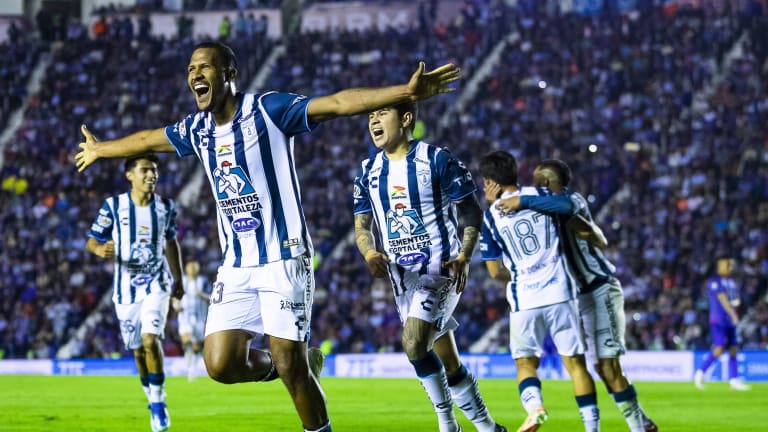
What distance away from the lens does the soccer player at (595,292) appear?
884cm

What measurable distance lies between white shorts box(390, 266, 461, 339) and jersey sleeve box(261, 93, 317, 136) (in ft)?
5.92

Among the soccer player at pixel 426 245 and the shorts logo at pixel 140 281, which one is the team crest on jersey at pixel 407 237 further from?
the shorts logo at pixel 140 281

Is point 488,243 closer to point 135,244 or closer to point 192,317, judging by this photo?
point 135,244

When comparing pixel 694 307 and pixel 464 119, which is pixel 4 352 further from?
pixel 694 307

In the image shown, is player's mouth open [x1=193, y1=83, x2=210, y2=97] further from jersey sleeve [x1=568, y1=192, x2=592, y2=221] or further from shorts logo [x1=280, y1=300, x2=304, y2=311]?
jersey sleeve [x1=568, y1=192, x2=592, y2=221]

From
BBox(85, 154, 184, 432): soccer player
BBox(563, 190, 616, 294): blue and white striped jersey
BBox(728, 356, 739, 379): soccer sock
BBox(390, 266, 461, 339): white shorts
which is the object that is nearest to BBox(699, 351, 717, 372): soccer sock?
BBox(728, 356, 739, 379): soccer sock

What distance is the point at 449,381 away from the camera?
8.13m

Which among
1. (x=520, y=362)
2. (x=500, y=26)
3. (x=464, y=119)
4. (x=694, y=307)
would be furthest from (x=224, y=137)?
(x=500, y=26)

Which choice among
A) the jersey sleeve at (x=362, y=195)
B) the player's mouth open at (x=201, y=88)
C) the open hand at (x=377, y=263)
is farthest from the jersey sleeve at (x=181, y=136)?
the jersey sleeve at (x=362, y=195)

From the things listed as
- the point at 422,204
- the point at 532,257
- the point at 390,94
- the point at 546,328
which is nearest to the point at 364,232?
the point at 422,204

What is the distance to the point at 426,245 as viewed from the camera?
26.4 ft

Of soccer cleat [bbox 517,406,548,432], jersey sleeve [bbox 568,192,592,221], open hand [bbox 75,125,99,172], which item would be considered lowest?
soccer cleat [bbox 517,406,548,432]

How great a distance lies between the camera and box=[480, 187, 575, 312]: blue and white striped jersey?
8547 mm

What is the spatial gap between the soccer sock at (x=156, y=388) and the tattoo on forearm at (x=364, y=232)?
3402 mm
